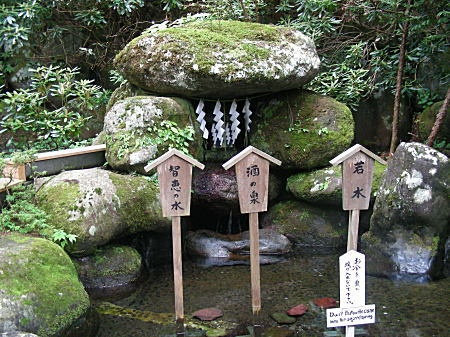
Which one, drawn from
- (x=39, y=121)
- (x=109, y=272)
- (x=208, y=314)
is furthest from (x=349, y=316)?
(x=39, y=121)

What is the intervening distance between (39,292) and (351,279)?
2.87 metres

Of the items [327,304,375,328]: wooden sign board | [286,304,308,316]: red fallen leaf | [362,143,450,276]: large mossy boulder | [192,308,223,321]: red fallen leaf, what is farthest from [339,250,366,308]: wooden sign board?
[362,143,450,276]: large mossy boulder

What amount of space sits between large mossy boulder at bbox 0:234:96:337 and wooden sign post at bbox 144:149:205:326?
0.95 metres

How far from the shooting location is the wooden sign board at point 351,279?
4.35 metres

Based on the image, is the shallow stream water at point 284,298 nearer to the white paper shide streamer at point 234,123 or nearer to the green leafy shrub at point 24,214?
the green leafy shrub at point 24,214

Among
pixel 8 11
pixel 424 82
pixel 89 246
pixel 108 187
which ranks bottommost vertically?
pixel 89 246

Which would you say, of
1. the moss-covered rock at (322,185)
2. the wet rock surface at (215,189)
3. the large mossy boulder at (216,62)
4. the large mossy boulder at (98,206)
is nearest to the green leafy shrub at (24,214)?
the large mossy boulder at (98,206)

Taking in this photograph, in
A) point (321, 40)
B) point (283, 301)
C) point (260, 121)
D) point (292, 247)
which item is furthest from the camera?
point (321, 40)

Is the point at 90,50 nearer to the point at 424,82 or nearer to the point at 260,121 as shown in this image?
the point at 260,121

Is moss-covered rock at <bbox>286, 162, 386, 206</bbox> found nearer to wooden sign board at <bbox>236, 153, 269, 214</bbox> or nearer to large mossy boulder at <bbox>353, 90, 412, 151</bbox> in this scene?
large mossy boulder at <bbox>353, 90, 412, 151</bbox>

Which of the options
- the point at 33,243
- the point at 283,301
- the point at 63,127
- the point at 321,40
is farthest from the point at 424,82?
the point at 33,243

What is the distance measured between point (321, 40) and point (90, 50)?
524cm

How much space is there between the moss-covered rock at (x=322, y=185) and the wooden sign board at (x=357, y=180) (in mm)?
2868

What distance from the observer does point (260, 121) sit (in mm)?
8758
